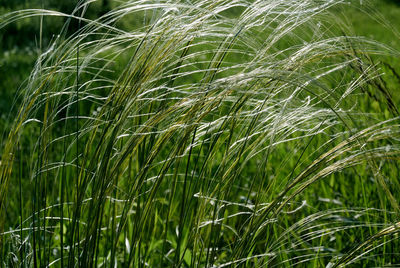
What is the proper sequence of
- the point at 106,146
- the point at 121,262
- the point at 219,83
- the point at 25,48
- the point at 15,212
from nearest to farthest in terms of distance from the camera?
1. the point at 219,83
2. the point at 106,146
3. the point at 121,262
4. the point at 15,212
5. the point at 25,48

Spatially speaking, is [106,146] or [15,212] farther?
[15,212]

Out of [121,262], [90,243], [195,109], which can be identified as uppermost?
[195,109]

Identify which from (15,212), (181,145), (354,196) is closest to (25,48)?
(15,212)

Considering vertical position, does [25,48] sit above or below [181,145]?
below

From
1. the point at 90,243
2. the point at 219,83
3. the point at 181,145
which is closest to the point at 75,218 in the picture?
the point at 90,243

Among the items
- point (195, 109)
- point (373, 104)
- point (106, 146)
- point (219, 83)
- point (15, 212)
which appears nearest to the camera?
point (219, 83)

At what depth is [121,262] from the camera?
209cm

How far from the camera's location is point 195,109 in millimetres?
1257

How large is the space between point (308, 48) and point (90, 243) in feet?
2.35

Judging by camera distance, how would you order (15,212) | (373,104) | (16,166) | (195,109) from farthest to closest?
(373,104) < (16,166) < (15,212) < (195,109)

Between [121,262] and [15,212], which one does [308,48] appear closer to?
[121,262]

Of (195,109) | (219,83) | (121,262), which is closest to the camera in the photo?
(219,83)

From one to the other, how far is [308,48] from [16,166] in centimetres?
204

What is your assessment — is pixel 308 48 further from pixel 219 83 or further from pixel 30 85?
pixel 30 85
